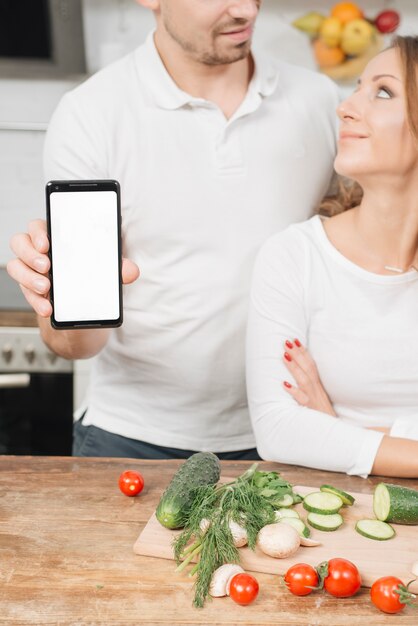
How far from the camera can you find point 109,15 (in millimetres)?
3105

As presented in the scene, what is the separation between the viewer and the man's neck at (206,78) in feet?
6.50

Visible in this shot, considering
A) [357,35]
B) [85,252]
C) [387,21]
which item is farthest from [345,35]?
[85,252]

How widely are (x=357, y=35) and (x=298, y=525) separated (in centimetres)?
191

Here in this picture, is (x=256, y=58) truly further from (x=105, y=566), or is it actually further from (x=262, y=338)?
(x=105, y=566)

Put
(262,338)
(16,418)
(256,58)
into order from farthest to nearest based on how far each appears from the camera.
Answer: (16,418) → (256,58) → (262,338)

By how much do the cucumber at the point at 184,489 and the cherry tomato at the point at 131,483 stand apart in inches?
3.0

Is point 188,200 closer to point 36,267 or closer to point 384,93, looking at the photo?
point 384,93

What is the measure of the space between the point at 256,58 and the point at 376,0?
3.86 feet

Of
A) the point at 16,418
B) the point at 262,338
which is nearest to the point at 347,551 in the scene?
the point at 262,338

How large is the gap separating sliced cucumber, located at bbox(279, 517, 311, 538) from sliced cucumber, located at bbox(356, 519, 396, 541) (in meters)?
0.09

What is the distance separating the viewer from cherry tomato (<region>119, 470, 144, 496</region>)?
1451 millimetres

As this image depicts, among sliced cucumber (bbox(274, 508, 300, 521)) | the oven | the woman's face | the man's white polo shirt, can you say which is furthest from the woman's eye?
the oven

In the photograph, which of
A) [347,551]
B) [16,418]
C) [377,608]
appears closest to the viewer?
[377,608]

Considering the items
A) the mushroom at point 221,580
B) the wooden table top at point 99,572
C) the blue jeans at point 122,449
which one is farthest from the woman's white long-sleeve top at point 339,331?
the mushroom at point 221,580
